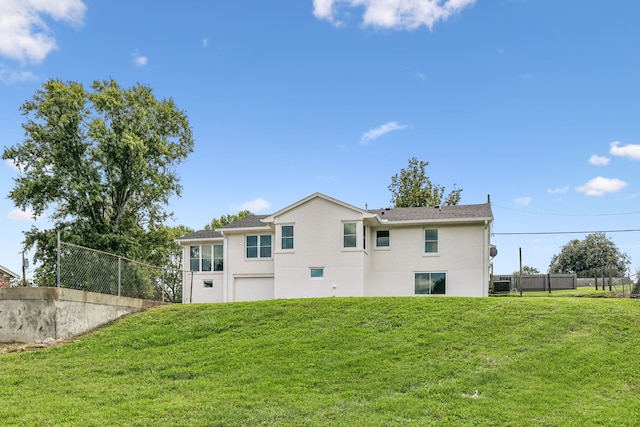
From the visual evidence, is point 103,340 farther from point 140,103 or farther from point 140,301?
point 140,103

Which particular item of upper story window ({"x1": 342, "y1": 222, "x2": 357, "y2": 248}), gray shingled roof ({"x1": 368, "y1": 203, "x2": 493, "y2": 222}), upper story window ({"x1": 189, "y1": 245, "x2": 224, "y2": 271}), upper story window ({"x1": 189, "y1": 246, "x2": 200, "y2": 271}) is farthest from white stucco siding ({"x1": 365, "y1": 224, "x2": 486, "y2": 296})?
upper story window ({"x1": 189, "y1": 246, "x2": 200, "y2": 271})

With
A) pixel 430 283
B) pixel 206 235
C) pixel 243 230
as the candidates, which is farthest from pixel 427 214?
pixel 206 235

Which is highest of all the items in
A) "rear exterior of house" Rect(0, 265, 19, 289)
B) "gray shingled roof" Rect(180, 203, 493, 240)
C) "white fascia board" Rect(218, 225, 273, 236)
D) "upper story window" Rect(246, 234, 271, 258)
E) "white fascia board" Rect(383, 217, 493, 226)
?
"gray shingled roof" Rect(180, 203, 493, 240)

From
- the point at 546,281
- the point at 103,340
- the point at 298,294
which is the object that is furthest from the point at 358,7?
the point at 546,281

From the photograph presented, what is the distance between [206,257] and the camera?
1172 inches

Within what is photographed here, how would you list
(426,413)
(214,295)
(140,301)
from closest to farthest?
1. (426,413)
2. (140,301)
3. (214,295)

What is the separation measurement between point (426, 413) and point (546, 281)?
32.2m

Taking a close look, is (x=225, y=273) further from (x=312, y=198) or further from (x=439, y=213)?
(x=439, y=213)

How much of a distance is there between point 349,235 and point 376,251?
2029mm

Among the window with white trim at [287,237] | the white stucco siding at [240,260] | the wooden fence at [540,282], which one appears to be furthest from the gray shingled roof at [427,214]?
the wooden fence at [540,282]

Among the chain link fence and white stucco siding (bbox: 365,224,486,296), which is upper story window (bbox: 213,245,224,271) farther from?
white stucco siding (bbox: 365,224,486,296)

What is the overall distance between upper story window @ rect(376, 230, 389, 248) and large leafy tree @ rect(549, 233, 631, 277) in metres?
44.5

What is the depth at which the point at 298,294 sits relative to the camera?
25.7 m

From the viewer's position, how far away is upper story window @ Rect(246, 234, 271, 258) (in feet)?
91.3
